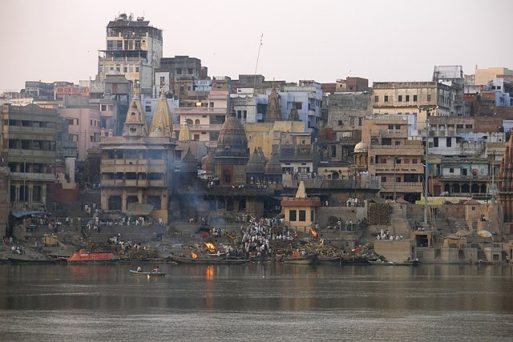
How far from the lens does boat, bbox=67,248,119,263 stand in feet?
348

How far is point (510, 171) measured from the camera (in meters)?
118

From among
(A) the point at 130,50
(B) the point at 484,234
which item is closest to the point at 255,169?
(B) the point at 484,234

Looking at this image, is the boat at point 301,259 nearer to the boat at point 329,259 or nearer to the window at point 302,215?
the boat at point 329,259

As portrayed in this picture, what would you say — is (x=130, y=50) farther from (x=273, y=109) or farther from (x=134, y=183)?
(x=134, y=183)

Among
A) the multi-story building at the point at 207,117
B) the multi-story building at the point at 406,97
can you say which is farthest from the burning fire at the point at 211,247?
the multi-story building at the point at 406,97

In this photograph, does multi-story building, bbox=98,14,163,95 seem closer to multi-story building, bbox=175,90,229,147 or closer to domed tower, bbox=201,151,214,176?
multi-story building, bbox=175,90,229,147

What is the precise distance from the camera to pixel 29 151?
385 ft

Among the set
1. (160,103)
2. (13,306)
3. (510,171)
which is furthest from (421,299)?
(160,103)

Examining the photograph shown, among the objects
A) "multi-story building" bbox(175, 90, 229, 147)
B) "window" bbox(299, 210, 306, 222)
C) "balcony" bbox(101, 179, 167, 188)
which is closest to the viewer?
"window" bbox(299, 210, 306, 222)

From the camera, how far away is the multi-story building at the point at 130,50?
16062 cm

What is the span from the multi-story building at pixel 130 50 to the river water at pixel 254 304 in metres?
57.3

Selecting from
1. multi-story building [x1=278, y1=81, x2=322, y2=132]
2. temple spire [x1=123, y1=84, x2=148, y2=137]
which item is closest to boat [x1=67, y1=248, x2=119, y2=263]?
temple spire [x1=123, y1=84, x2=148, y2=137]

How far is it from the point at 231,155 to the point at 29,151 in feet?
48.1

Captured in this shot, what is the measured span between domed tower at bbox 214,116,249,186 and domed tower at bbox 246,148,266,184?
0.41 metres
